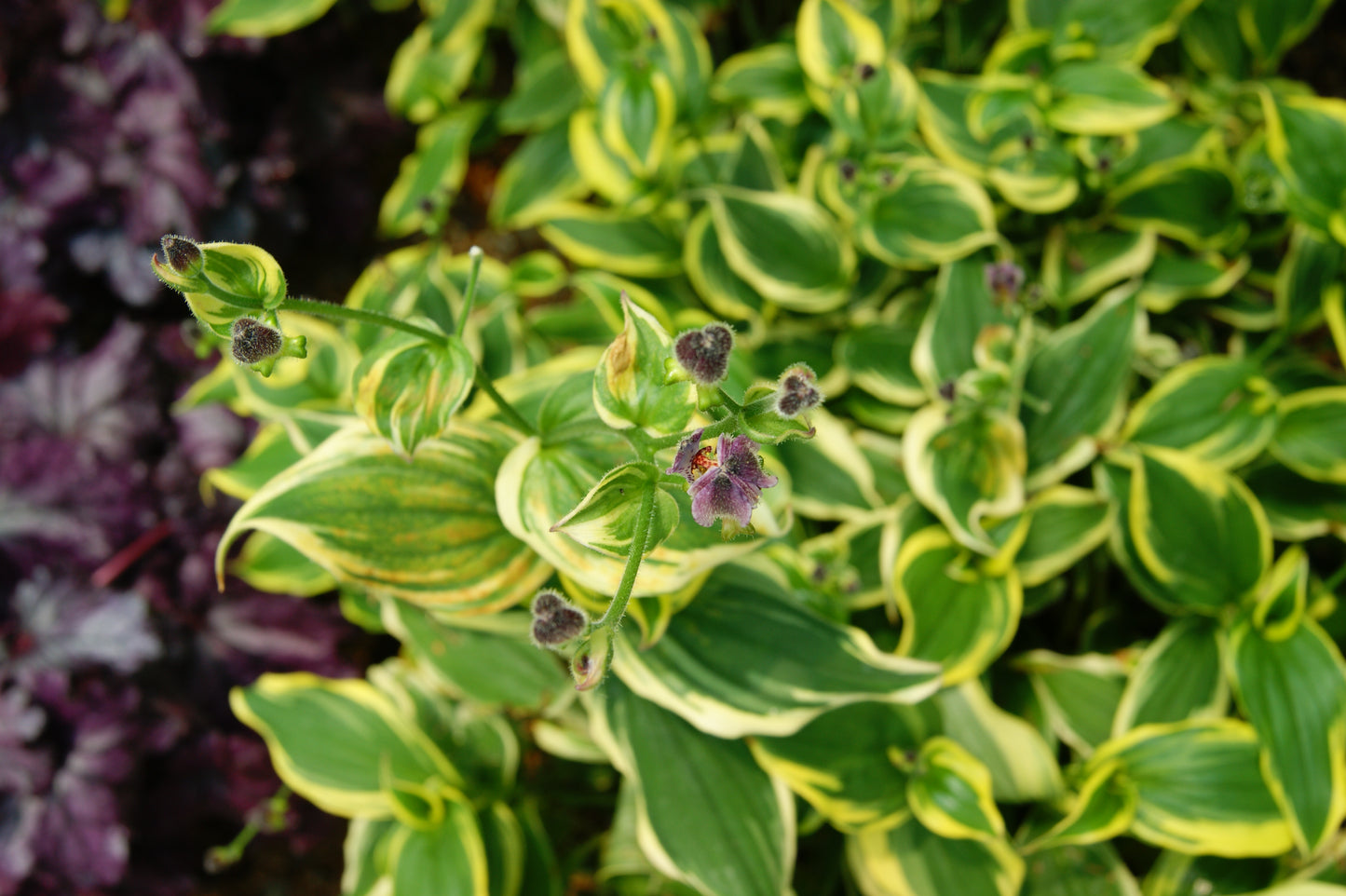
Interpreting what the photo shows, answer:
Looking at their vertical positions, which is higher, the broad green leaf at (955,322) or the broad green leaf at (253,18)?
the broad green leaf at (253,18)

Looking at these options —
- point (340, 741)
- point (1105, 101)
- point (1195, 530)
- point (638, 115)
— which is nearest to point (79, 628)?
point (340, 741)

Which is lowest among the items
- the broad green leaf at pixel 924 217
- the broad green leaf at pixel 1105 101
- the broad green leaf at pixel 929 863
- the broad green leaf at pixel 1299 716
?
the broad green leaf at pixel 929 863

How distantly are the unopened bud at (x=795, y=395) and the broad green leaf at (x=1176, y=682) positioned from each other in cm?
89

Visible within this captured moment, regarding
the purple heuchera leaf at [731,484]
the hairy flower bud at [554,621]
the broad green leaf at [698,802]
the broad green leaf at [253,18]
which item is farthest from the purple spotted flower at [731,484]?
the broad green leaf at [253,18]

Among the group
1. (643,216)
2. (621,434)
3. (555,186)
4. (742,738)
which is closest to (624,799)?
(742,738)

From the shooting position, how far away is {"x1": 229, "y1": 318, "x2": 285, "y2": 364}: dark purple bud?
2.22 ft

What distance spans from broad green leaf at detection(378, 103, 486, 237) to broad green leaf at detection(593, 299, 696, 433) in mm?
1281

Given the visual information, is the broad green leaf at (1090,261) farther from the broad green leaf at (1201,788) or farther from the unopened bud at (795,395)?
the unopened bud at (795,395)

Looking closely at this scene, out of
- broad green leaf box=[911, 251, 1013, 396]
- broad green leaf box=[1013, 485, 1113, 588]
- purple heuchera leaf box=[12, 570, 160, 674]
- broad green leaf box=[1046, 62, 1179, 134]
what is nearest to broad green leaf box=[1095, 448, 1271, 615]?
broad green leaf box=[1013, 485, 1113, 588]

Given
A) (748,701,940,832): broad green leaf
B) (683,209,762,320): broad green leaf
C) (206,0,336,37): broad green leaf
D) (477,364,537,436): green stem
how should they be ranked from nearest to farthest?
(477,364,537,436): green stem → (748,701,940,832): broad green leaf → (683,209,762,320): broad green leaf → (206,0,336,37): broad green leaf

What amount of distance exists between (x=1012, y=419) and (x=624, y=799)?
0.82 meters

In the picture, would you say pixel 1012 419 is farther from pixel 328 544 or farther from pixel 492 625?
pixel 328 544

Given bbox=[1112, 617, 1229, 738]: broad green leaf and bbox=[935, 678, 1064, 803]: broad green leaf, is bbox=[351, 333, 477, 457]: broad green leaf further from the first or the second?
bbox=[1112, 617, 1229, 738]: broad green leaf

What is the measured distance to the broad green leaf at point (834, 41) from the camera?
1456mm
